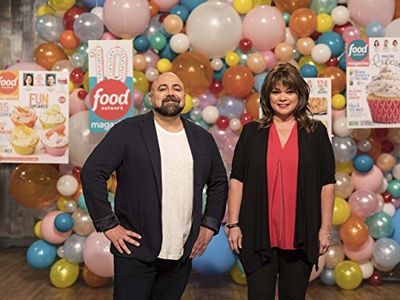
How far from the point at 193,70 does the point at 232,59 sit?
0.95 feet

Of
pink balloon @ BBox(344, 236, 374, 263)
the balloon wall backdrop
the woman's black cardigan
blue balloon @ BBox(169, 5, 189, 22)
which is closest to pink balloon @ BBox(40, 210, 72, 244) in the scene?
the balloon wall backdrop

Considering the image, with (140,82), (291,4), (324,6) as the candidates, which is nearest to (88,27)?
(140,82)

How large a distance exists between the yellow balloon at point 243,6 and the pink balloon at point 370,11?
661mm

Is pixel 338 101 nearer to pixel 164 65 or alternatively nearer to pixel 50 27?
pixel 164 65

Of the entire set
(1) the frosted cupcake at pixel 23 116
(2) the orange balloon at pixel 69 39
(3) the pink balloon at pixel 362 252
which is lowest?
(3) the pink balloon at pixel 362 252

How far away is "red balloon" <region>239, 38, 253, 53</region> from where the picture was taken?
363 cm

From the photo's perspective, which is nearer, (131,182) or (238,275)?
(131,182)

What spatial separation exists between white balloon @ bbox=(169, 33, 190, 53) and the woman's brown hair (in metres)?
1.69

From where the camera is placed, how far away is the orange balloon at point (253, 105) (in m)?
3.62

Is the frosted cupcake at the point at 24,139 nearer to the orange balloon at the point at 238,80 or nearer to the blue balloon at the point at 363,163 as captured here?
the orange balloon at the point at 238,80

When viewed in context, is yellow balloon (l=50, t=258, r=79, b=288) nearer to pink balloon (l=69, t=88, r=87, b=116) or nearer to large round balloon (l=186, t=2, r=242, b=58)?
pink balloon (l=69, t=88, r=87, b=116)

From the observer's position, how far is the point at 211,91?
12.2 ft

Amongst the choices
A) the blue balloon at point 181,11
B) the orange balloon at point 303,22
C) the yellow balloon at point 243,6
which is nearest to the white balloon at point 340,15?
the orange balloon at point 303,22

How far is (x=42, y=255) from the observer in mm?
3660
